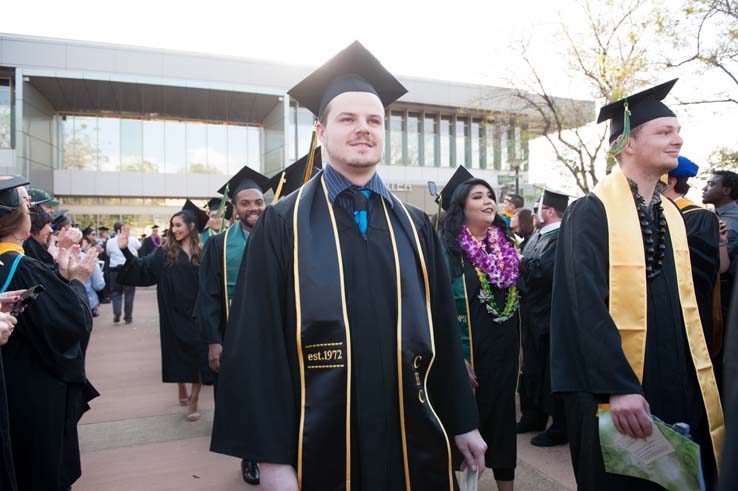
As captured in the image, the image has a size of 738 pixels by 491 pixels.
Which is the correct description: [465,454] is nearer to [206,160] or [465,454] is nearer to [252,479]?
[252,479]

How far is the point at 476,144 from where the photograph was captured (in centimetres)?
2633

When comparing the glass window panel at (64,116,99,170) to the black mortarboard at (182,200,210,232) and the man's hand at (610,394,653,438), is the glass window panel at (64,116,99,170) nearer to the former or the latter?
the black mortarboard at (182,200,210,232)

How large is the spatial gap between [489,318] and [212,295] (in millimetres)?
2212

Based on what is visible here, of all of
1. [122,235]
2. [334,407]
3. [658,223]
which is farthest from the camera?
[122,235]

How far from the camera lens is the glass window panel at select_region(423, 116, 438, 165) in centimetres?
2547

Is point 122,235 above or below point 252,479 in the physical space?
above

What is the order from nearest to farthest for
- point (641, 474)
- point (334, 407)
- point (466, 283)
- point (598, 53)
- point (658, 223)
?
1. point (334, 407)
2. point (641, 474)
3. point (658, 223)
4. point (466, 283)
5. point (598, 53)

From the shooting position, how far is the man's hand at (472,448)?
76.6 inches

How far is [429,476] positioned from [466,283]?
189 centimetres

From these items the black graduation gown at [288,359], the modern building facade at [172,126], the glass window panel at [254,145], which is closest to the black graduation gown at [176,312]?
the black graduation gown at [288,359]

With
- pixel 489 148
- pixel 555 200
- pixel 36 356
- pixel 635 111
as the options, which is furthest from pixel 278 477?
pixel 489 148

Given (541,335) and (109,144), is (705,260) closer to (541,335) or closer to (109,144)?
(541,335)

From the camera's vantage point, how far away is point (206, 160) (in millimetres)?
23703

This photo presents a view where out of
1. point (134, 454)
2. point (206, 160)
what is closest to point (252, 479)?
point (134, 454)
